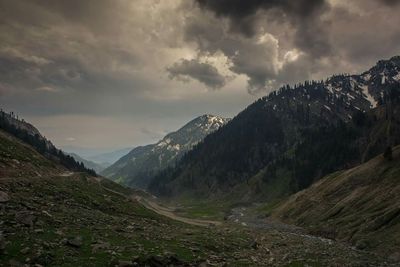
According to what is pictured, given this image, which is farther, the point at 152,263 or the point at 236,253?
the point at 236,253

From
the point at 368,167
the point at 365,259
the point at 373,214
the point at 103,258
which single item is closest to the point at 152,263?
the point at 103,258

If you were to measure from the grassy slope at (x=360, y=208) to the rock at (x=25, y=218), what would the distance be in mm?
49287

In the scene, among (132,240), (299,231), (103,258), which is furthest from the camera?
(299,231)

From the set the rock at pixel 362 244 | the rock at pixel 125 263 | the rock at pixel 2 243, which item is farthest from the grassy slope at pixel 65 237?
the rock at pixel 362 244

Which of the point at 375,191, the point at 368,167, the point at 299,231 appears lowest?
the point at 299,231

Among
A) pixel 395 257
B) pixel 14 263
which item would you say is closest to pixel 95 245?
pixel 14 263

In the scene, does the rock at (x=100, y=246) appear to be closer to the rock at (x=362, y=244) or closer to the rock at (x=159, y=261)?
the rock at (x=159, y=261)

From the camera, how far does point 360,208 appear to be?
9075cm

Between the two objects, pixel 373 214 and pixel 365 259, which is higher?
pixel 373 214

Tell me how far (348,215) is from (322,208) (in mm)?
20311

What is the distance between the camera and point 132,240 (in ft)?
139

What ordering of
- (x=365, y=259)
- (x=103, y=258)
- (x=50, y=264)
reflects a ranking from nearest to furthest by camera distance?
(x=50, y=264)
(x=103, y=258)
(x=365, y=259)

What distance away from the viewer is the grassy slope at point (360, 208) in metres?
69.0

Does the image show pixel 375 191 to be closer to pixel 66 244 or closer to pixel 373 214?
pixel 373 214
